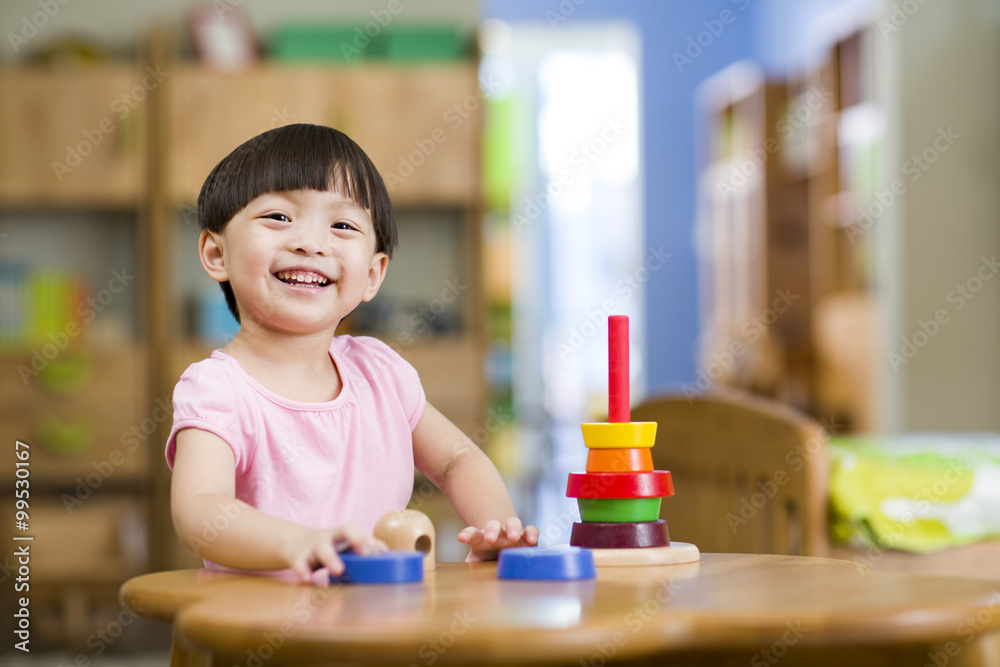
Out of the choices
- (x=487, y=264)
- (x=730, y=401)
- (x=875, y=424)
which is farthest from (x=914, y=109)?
(x=730, y=401)

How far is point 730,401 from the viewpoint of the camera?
5.77ft

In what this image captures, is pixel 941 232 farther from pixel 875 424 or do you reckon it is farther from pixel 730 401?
pixel 730 401

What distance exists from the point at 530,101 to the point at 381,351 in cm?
664

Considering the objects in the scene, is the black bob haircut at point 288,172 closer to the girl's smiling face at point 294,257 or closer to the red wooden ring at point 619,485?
the girl's smiling face at point 294,257

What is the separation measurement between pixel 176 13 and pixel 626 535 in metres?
3.44

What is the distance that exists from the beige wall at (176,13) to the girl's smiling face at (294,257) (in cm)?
309

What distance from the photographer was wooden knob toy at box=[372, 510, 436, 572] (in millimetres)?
688

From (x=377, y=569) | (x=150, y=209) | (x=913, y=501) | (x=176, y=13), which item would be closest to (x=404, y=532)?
(x=377, y=569)

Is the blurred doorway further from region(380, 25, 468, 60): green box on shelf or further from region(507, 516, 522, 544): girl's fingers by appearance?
region(507, 516, 522, 544): girl's fingers

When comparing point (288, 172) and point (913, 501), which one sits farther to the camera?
point (913, 501)

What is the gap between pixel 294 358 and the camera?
805 millimetres

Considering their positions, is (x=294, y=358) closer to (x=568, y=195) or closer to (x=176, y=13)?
(x=176, y=13)

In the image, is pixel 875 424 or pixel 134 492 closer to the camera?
pixel 134 492

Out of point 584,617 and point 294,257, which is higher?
point 294,257
